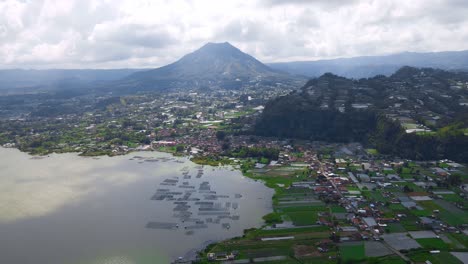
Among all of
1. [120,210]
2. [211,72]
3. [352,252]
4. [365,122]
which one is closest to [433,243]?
[352,252]

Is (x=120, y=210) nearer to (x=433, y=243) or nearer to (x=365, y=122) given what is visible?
(x=433, y=243)

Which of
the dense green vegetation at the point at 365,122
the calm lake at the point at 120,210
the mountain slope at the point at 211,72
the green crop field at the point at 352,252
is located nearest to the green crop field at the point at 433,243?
the green crop field at the point at 352,252

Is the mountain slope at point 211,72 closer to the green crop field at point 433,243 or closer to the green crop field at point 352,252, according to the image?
the green crop field at point 433,243

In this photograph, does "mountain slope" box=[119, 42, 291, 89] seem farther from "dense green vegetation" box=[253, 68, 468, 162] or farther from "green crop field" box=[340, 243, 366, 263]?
"green crop field" box=[340, 243, 366, 263]

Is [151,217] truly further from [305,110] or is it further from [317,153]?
[305,110]

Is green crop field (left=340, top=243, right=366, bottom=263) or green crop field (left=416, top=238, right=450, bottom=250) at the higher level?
green crop field (left=340, top=243, right=366, bottom=263)

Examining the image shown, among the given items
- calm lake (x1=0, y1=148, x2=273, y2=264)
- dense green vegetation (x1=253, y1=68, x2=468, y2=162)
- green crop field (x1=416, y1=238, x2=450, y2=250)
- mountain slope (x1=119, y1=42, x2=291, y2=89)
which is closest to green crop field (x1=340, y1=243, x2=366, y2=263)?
green crop field (x1=416, y1=238, x2=450, y2=250)
